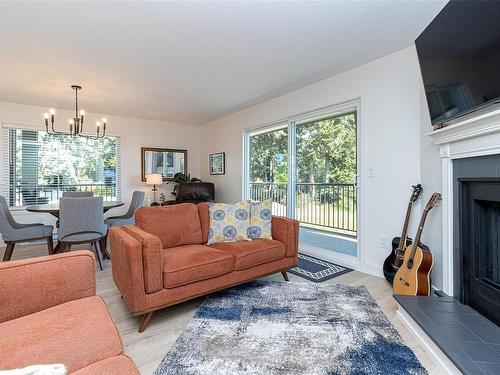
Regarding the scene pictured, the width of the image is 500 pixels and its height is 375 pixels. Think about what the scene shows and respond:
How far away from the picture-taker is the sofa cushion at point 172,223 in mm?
2383

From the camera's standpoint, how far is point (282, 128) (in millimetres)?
4246

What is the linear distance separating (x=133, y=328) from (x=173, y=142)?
4538mm

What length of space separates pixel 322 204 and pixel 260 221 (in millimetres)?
1744

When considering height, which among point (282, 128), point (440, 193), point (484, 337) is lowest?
point (484, 337)

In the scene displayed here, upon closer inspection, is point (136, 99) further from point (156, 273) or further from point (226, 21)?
point (156, 273)

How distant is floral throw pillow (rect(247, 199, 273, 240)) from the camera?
271cm

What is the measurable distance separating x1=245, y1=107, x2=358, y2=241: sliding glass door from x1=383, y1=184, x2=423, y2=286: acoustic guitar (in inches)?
32.9

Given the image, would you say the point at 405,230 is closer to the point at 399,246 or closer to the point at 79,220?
the point at 399,246

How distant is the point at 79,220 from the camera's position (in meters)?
2.99

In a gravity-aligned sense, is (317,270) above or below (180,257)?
below

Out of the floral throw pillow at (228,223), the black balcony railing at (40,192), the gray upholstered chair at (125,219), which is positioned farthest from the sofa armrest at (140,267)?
the black balcony railing at (40,192)

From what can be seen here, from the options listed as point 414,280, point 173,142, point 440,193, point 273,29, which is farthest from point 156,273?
point 173,142

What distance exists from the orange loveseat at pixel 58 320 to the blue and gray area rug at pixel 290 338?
0.58 m

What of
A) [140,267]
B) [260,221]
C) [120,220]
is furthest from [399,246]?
[120,220]
